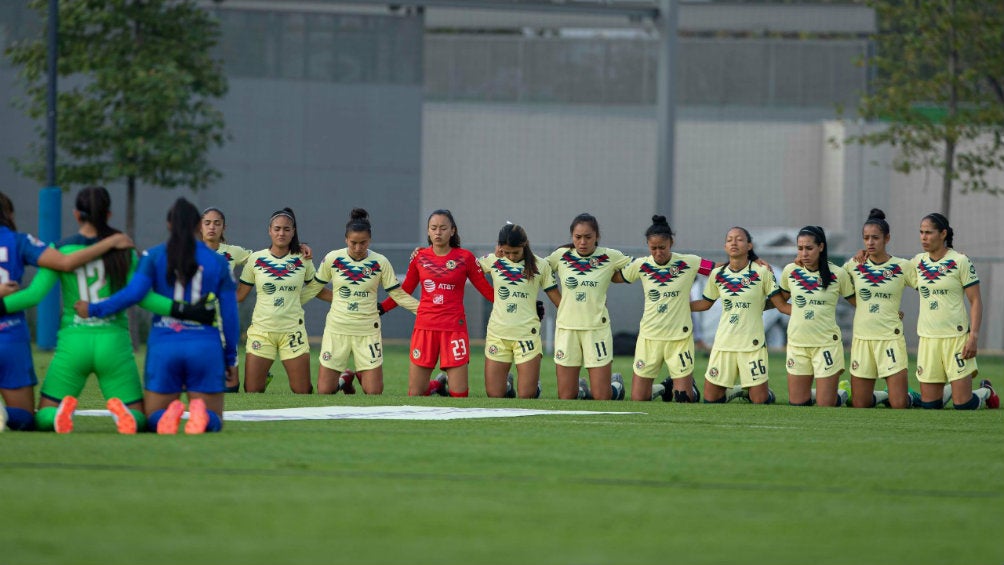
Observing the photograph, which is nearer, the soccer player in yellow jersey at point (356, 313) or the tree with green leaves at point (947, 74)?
the soccer player in yellow jersey at point (356, 313)

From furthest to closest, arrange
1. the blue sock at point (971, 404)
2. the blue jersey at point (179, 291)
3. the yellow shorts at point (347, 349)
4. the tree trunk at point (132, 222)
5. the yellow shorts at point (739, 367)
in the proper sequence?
the tree trunk at point (132, 222) → the yellow shorts at point (347, 349) → the yellow shorts at point (739, 367) → the blue sock at point (971, 404) → the blue jersey at point (179, 291)

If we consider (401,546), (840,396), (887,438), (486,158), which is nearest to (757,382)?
(840,396)

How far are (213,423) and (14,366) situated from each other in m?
1.41

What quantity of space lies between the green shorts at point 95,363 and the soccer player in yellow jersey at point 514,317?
6246 mm

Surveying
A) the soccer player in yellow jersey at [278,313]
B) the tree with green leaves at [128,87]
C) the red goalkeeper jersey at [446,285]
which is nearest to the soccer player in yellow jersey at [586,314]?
the red goalkeeper jersey at [446,285]

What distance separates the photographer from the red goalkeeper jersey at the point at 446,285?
50.3ft

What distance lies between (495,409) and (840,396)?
174 inches

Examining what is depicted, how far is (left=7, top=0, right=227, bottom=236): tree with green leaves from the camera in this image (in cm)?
2512

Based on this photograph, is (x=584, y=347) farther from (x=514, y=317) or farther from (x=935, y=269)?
(x=935, y=269)

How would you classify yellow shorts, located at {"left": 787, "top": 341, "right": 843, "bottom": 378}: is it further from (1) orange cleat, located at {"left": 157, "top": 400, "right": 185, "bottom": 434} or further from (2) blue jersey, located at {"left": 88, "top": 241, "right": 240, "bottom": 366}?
(1) orange cleat, located at {"left": 157, "top": 400, "right": 185, "bottom": 434}

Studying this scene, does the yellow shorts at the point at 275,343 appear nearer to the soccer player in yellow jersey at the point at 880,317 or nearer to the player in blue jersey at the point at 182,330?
the soccer player in yellow jersey at the point at 880,317

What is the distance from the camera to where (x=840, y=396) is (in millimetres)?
15461

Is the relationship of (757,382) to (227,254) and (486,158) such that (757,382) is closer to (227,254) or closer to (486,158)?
(227,254)

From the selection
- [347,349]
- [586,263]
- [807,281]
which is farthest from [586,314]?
[347,349]
